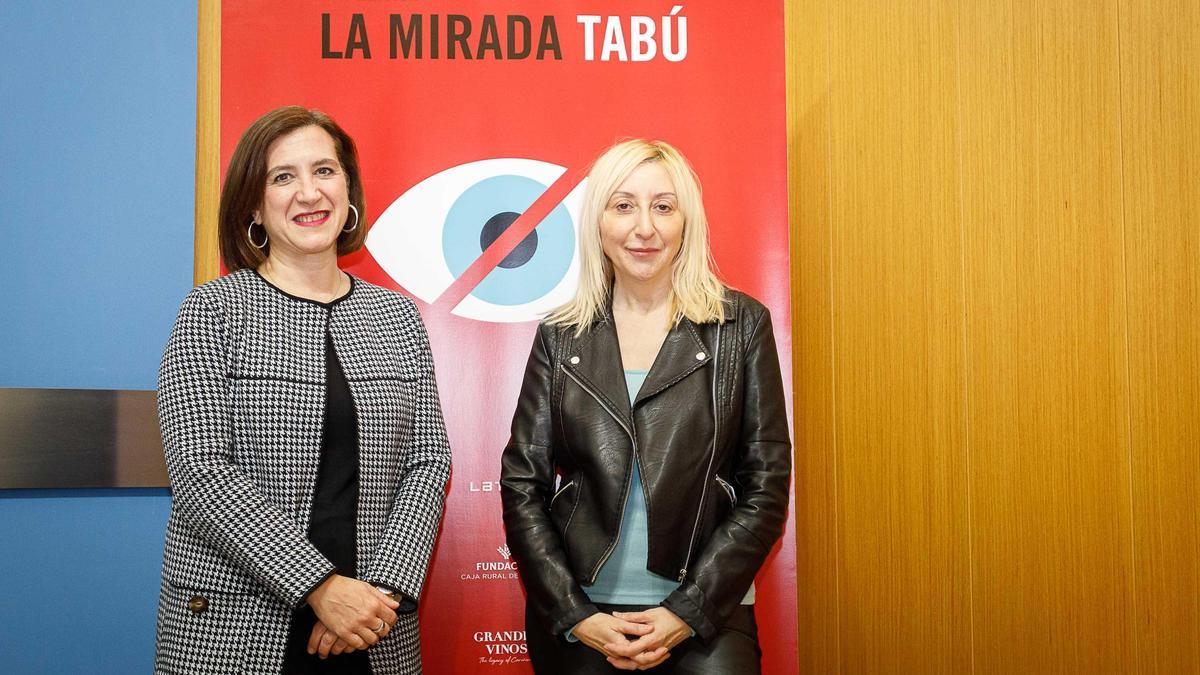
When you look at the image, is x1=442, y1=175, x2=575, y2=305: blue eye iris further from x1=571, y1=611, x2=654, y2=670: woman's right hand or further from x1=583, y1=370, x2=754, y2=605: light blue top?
x1=571, y1=611, x2=654, y2=670: woman's right hand

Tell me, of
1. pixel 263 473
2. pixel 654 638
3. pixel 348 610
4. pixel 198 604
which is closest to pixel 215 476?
pixel 263 473

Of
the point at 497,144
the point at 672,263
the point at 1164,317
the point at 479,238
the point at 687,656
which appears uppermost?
the point at 497,144

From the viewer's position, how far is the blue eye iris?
9.38ft

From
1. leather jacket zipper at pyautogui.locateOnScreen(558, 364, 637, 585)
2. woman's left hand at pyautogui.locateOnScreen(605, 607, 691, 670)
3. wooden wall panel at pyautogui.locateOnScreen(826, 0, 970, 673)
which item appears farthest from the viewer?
wooden wall panel at pyautogui.locateOnScreen(826, 0, 970, 673)

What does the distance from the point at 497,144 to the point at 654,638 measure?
157 centimetres

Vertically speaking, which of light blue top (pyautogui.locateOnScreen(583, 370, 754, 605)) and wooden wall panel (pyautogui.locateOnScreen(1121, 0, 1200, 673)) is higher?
wooden wall panel (pyautogui.locateOnScreen(1121, 0, 1200, 673))

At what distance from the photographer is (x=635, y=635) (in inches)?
81.4

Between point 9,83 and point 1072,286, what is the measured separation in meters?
3.05

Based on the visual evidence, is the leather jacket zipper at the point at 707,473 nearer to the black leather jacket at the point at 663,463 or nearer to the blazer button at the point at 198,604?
the black leather jacket at the point at 663,463

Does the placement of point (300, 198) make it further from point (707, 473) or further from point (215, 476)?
point (707, 473)

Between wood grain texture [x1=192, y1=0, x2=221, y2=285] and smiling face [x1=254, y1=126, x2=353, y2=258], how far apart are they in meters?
0.76

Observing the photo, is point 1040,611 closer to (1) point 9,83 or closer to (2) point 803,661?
(2) point 803,661

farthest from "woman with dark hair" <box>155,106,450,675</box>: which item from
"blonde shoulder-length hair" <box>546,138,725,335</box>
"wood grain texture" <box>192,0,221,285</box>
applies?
"wood grain texture" <box>192,0,221,285</box>

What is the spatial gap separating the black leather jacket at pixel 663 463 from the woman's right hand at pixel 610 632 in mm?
27
